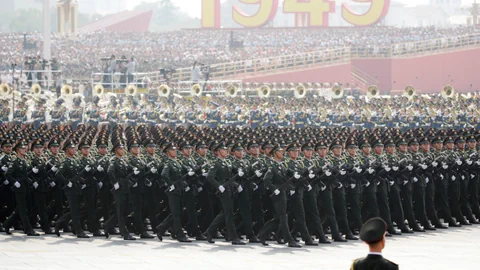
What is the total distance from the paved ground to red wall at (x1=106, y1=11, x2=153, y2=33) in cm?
8682

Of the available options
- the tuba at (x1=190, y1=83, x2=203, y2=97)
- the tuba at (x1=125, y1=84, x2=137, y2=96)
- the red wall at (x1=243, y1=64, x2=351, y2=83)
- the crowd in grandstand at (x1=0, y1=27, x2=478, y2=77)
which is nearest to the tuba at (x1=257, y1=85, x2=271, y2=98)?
the tuba at (x1=190, y1=83, x2=203, y2=97)

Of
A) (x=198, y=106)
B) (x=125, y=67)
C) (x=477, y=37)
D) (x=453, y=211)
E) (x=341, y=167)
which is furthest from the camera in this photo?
(x=477, y=37)

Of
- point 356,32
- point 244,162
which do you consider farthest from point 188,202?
point 356,32

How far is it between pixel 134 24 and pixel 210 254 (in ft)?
298

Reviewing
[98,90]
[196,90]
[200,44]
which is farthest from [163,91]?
[200,44]

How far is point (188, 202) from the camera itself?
14.9 meters

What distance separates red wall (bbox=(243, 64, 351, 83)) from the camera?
190ft

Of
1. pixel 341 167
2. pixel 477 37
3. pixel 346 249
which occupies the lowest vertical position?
pixel 346 249

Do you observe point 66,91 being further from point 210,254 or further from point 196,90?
point 210,254

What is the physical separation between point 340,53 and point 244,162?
4638cm

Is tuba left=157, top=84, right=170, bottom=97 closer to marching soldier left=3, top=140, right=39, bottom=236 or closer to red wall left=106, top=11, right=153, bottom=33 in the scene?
marching soldier left=3, top=140, right=39, bottom=236

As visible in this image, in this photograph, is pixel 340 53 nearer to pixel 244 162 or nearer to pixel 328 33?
pixel 328 33

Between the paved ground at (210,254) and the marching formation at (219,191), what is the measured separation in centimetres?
37

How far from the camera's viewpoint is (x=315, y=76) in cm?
5891
